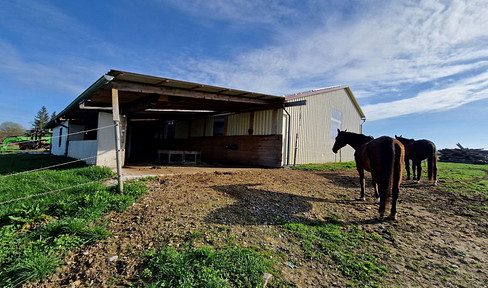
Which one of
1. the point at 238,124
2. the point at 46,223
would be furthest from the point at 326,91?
the point at 46,223

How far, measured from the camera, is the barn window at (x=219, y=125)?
12477mm

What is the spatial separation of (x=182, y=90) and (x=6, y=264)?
5.62 metres

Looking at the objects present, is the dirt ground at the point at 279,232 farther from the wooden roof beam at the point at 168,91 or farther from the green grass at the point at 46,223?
the wooden roof beam at the point at 168,91

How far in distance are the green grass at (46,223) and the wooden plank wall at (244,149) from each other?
6.29 metres

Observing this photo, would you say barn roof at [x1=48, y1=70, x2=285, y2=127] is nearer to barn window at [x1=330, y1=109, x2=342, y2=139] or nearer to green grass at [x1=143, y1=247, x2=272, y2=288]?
green grass at [x1=143, y1=247, x2=272, y2=288]

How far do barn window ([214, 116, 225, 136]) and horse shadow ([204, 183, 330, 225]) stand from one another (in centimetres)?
748

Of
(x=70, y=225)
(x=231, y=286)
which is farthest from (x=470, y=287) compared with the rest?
(x=70, y=225)

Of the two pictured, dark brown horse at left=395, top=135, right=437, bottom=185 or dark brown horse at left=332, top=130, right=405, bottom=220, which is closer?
dark brown horse at left=332, top=130, right=405, bottom=220

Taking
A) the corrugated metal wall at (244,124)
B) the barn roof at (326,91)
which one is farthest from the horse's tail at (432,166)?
the barn roof at (326,91)

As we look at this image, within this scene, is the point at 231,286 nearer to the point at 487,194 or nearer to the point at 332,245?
the point at 332,245

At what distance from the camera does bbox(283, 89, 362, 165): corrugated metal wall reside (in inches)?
415

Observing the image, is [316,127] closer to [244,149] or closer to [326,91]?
[326,91]

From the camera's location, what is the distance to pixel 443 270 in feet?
7.89

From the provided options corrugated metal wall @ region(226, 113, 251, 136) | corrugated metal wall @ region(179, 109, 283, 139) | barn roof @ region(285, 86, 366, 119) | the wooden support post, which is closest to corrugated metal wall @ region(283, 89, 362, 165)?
barn roof @ region(285, 86, 366, 119)
